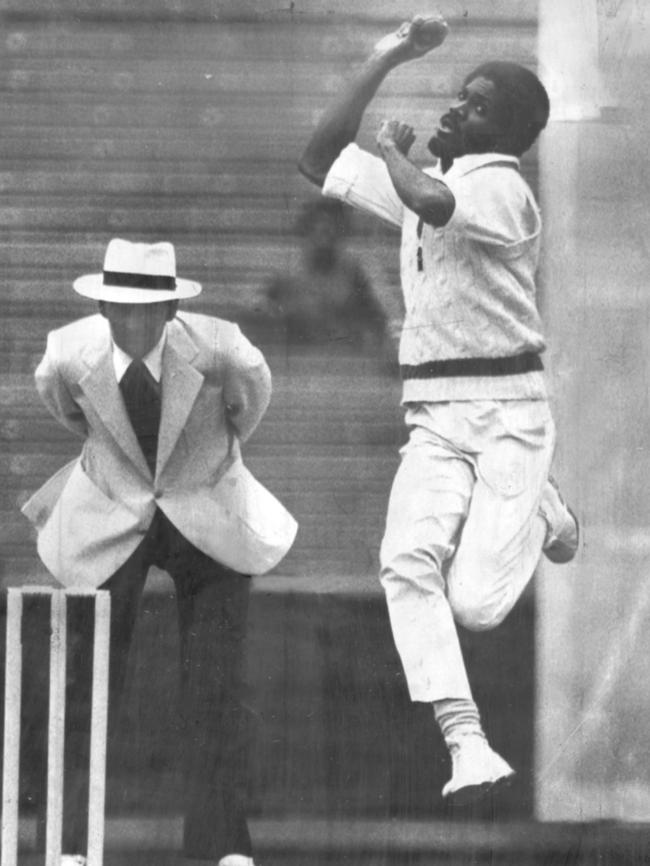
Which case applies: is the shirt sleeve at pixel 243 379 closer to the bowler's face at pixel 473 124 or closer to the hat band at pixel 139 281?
the hat band at pixel 139 281

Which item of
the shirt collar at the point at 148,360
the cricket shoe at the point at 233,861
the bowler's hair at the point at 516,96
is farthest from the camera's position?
the bowler's hair at the point at 516,96

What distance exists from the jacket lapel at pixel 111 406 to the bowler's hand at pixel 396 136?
4.26ft

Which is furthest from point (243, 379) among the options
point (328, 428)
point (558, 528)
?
point (558, 528)

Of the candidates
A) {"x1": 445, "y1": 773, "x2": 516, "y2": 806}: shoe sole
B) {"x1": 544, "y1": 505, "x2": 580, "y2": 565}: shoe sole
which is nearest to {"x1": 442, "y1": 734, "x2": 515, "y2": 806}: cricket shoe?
{"x1": 445, "y1": 773, "x2": 516, "y2": 806}: shoe sole

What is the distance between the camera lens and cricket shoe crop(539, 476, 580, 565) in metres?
6.57

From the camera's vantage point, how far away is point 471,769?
646 cm

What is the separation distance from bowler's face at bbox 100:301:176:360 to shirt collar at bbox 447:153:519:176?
1198mm

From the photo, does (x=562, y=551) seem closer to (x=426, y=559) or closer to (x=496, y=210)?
(x=426, y=559)

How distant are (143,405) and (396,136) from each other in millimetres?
1354

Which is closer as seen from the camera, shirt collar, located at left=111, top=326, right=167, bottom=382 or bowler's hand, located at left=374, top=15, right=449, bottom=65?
shirt collar, located at left=111, top=326, right=167, bottom=382

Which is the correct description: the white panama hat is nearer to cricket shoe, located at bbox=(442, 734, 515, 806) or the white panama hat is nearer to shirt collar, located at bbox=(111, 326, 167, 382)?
shirt collar, located at bbox=(111, 326, 167, 382)

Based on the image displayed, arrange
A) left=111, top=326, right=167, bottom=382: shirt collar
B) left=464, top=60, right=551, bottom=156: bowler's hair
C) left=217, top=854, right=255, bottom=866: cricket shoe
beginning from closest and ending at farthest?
left=217, top=854, right=255, bottom=866: cricket shoe < left=111, top=326, right=167, bottom=382: shirt collar < left=464, top=60, right=551, bottom=156: bowler's hair

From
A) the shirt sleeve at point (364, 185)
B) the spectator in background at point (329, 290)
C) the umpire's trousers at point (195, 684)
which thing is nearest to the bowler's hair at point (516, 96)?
the shirt sleeve at point (364, 185)

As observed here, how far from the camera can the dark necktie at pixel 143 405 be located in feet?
21.2
